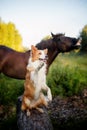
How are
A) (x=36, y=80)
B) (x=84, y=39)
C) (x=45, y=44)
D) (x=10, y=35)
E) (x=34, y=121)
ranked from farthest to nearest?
(x=10, y=35), (x=84, y=39), (x=45, y=44), (x=34, y=121), (x=36, y=80)

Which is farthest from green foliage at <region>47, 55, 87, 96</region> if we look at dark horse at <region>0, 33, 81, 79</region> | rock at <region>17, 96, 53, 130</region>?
rock at <region>17, 96, 53, 130</region>

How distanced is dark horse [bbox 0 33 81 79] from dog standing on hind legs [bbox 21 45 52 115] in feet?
5.77

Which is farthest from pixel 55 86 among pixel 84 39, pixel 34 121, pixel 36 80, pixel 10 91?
pixel 36 80

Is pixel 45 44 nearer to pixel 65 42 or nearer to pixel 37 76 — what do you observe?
pixel 65 42

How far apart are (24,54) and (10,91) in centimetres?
121

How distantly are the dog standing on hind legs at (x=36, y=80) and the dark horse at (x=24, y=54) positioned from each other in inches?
69.3

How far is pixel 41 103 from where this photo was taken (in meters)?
2.58

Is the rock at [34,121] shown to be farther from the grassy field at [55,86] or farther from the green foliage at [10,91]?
the green foliage at [10,91]

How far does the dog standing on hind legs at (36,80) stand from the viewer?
2.51 metres

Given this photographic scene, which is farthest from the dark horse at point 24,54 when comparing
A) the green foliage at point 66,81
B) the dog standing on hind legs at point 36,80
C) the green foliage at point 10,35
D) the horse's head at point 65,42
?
the green foliage at point 10,35

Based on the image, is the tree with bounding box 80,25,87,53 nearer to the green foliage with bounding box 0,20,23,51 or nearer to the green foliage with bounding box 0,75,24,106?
the green foliage with bounding box 0,20,23,51

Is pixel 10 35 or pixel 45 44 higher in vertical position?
pixel 10 35

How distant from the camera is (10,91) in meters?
5.38

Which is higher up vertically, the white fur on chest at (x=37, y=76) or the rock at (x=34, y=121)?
the white fur on chest at (x=37, y=76)
